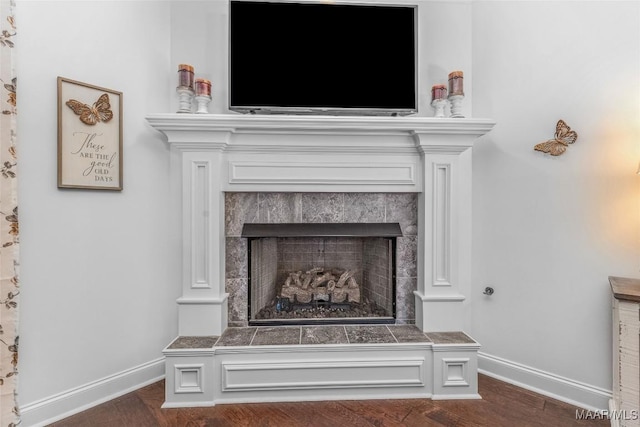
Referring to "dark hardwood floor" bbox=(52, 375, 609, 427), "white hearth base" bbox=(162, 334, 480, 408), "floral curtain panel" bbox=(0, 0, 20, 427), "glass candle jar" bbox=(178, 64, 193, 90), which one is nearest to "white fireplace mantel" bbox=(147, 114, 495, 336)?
"white hearth base" bbox=(162, 334, 480, 408)

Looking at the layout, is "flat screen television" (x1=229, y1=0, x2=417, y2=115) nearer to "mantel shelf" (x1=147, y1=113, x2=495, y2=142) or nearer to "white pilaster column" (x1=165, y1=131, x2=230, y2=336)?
"mantel shelf" (x1=147, y1=113, x2=495, y2=142)

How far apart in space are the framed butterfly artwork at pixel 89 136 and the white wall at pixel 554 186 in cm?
257

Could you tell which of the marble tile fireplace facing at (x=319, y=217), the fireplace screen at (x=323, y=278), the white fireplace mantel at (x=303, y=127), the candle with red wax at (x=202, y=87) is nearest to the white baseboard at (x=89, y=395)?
the marble tile fireplace facing at (x=319, y=217)

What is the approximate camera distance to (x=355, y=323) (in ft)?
6.81

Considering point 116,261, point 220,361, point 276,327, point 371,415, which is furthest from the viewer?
point 276,327

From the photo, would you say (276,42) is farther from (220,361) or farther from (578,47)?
(220,361)

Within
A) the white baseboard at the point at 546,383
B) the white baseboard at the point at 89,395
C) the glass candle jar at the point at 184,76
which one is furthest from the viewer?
the glass candle jar at the point at 184,76

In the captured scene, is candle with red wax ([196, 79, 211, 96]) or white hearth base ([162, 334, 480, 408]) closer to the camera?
white hearth base ([162, 334, 480, 408])

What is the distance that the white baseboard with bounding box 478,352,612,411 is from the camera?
170 cm

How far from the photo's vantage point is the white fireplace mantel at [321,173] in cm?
187

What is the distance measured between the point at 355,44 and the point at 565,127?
1.49m

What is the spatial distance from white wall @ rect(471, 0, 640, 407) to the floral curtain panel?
284 centimetres

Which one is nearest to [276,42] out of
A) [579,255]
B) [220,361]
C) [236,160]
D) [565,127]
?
[236,160]

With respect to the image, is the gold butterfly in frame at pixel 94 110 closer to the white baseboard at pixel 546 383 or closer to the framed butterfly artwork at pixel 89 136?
the framed butterfly artwork at pixel 89 136
